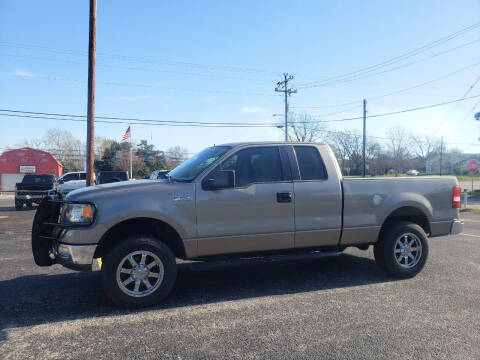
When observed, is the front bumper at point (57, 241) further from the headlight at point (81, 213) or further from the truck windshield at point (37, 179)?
the truck windshield at point (37, 179)

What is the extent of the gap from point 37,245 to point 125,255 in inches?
51.6

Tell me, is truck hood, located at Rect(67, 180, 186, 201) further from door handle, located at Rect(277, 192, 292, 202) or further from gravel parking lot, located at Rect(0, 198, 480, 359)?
door handle, located at Rect(277, 192, 292, 202)

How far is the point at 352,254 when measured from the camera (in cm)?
721

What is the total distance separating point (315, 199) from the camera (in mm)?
5078

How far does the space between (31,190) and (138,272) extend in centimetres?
1800

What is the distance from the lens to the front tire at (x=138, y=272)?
13.9 feet

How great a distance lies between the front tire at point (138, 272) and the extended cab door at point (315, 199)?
180 cm

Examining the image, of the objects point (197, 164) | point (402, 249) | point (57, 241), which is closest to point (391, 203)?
point (402, 249)

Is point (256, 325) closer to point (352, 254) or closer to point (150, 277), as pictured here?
point (150, 277)

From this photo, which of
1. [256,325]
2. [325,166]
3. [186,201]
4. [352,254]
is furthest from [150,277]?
[352,254]

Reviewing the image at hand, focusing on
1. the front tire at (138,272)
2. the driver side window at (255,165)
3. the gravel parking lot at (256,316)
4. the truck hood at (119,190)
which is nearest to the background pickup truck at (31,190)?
the gravel parking lot at (256,316)

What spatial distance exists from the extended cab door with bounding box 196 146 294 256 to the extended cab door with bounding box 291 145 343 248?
0.13 m

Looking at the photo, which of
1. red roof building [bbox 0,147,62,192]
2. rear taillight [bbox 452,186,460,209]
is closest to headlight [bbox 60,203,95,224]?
rear taillight [bbox 452,186,460,209]

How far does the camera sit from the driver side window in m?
4.90
